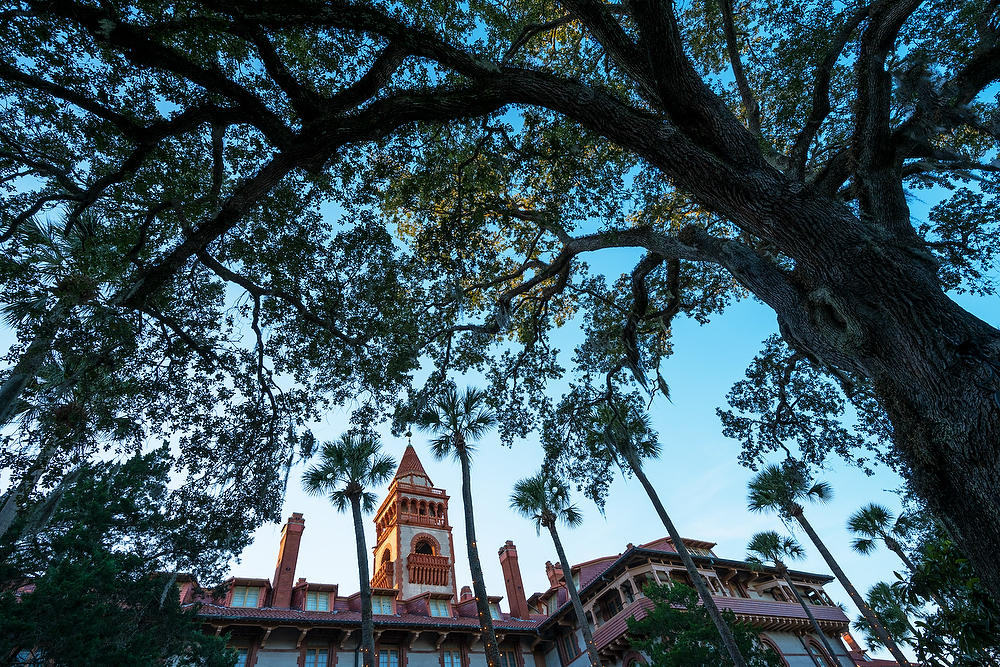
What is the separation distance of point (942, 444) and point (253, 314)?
40.6 ft

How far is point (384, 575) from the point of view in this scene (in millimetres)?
43531

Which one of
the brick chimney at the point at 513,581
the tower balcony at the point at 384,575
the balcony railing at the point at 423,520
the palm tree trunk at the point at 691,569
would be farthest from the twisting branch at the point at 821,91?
the balcony railing at the point at 423,520

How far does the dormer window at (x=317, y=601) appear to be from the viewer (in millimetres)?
24672

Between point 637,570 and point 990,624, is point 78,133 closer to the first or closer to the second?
point 990,624

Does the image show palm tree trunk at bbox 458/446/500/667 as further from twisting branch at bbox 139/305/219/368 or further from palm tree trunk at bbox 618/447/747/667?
twisting branch at bbox 139/305/219/368

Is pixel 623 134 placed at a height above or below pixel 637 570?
below

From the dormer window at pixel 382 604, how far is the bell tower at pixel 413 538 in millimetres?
12681

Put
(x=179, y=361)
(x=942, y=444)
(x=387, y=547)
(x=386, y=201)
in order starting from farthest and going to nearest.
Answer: (x=387, y=547) → (x=386, y=201) → (x=179, y=361) → (x=942, y=444)

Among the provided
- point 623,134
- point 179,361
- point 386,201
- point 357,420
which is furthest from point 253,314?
point 623,134

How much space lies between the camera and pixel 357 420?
1210cm

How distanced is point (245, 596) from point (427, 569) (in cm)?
2239

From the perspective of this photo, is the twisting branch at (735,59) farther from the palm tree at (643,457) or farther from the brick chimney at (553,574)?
the brick chimney at (553,574)

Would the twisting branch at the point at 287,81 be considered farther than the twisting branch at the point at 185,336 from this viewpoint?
No

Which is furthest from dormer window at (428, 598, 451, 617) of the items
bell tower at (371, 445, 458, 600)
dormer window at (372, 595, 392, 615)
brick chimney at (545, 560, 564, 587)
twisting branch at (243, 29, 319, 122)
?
twisting branch at (243, 29, 319, 122)
